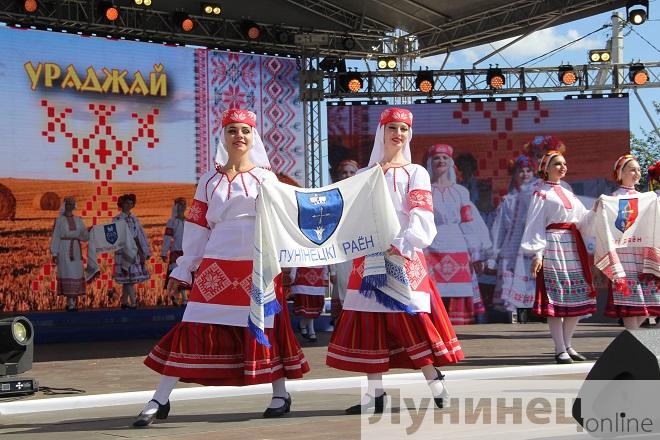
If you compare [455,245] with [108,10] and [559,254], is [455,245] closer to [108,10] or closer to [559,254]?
[108,10]

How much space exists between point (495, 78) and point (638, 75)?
192cm

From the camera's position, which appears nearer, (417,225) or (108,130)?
(417,225)

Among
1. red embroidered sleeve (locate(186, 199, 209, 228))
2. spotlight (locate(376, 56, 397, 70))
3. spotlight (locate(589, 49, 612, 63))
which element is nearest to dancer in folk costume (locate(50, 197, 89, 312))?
spotlight (locate(376, 56, 397, 70))

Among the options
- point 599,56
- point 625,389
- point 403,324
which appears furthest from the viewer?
point 599,56

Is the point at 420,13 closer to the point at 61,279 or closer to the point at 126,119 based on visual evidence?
the point at 126,119

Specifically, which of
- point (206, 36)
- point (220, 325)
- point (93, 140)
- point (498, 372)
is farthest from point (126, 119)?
A: point (220, 325)

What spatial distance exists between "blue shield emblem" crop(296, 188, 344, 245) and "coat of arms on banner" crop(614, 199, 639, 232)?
352 cm

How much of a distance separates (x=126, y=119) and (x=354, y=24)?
3.30m

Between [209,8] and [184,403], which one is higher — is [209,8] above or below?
above

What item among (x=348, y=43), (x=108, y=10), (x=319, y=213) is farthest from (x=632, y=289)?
(x=108, y=10)

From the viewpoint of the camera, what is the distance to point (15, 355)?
7.38 meters

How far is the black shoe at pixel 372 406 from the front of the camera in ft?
19.6

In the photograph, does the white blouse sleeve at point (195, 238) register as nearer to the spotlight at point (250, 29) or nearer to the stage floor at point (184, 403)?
the stage floor at point (184, 403)

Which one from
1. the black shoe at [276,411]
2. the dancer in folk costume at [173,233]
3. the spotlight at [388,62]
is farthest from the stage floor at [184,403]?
the spotlight at [388,62]
